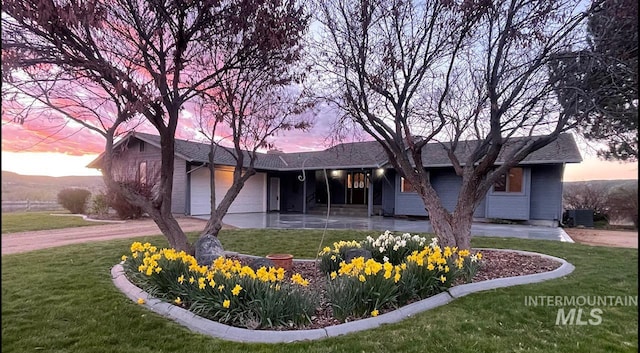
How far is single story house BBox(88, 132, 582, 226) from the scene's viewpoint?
14.7 metres

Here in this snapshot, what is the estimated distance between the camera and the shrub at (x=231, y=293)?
3842mm

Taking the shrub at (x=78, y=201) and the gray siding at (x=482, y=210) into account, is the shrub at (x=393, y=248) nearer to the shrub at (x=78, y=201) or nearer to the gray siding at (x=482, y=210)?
the gray siding at (x=482, y=210)

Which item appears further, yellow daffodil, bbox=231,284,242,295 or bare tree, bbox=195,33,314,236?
bare tree, bbox=195,33,314,236

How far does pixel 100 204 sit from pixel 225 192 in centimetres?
529

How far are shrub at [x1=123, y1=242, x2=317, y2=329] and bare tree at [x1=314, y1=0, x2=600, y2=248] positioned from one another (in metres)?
3.56

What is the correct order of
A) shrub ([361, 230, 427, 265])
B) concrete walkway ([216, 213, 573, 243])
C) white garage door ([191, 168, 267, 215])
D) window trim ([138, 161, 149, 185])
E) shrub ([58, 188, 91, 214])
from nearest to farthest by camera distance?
shrub ([361, 230, 427, 265]) → concrete walkway ([216, 213, 573, 243]) → window trim ([138, 161, 149, 185]) → shrub ([58, 188, 91, 214]) → white garage door ([191, 168, 267, 215])

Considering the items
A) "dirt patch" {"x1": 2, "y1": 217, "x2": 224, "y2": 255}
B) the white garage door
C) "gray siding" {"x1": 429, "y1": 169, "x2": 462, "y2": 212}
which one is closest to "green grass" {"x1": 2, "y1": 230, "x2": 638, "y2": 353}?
"dirt patch" {"x1": 2, "y1": 217, "x2": 224, "y2": 255}

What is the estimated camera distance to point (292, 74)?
Result: 7.37m

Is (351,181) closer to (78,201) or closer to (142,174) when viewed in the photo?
(142,174)

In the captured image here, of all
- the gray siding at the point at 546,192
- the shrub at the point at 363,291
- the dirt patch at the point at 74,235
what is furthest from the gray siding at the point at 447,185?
the shrub at the point at 363,291

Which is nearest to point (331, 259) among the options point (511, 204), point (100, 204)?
point (511, 204)

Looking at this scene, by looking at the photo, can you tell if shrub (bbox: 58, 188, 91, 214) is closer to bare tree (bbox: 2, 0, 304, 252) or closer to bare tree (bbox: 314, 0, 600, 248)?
bare tree (bbox: 2, 0, 304, 252)

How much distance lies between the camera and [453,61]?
6742 millimetres

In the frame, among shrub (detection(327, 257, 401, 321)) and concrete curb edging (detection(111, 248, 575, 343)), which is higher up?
shrub (detection(327, 257, 401, 321))
